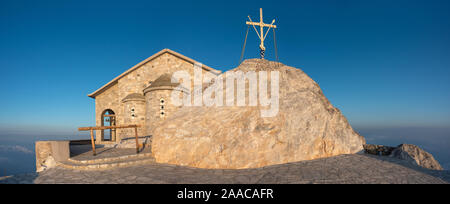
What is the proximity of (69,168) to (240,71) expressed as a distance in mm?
8111

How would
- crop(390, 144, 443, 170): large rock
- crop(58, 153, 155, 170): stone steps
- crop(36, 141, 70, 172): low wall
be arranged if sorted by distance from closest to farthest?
crop(390, 144, 443, 170): large rock, crop(58, 153, 155, 170): stone steps, crop(36, 141, 70, 172): low wall

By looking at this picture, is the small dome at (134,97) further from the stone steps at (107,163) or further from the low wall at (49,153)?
the stone steps at (107,163)

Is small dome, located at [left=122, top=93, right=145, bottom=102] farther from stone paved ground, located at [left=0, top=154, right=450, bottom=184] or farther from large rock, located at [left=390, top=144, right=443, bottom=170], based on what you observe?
→ large rock, located at [left=390, top=144, right=443, bottom=170]

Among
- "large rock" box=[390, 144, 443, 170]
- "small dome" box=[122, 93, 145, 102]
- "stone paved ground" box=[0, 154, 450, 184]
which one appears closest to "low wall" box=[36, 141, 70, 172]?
"stone paved ground" box=[0, 154, 450, 184]

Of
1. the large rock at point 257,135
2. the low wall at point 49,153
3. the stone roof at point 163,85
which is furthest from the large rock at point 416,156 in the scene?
the low wall at point 49,153

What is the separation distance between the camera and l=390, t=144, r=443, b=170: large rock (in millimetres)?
7105

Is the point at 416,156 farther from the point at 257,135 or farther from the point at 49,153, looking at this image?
the point at 49,153

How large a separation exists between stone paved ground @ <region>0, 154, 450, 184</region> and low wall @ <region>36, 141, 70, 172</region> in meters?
1.83

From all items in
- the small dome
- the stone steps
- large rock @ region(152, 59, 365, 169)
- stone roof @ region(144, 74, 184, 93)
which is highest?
stone roof @ region(144, 74, 184, 93)

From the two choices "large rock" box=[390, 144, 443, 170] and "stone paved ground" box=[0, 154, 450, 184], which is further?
"large rock" box=[390, 144, 443, 170]

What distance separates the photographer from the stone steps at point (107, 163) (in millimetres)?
7711

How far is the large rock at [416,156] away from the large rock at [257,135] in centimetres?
123
